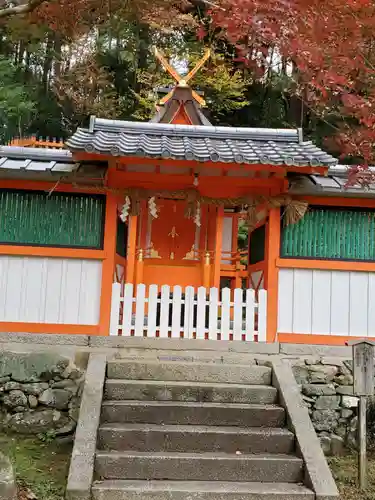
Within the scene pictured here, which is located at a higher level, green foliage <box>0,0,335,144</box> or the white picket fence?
green foliage <box>0,0,335,144</box>

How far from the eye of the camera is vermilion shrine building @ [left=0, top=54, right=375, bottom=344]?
272 inches

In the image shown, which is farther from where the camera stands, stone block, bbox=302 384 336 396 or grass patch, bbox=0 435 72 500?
stone block, bbox=302 384 336 396

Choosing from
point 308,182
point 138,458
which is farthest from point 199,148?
point 138,458

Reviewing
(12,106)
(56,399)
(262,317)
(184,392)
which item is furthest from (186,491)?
(12,106)

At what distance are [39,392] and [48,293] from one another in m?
1.40

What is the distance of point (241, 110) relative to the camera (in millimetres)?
20453

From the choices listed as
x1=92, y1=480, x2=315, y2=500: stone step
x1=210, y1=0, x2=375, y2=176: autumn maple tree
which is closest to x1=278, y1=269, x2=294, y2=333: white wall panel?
x1=210, y1=0, x2=375, y2=176: autumn maple tree

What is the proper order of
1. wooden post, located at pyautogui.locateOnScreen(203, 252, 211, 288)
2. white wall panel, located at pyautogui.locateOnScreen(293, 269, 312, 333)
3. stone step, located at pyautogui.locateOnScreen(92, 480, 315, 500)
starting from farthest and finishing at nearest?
wooden post, located at pyautogui.locateOnScreen(203, 252, 211, 288)
white wall panel, located at pyautogui.locateOnScreen(293, 269, 312, 333)
stone step, located at pyautogui.locateOnScreen(92, 480, 315, 500)

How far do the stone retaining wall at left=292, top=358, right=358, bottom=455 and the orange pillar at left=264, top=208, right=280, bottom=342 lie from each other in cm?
65

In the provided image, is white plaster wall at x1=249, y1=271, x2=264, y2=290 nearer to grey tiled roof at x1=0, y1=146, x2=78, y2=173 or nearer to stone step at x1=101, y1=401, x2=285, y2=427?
stone step at x1=101, y1=401, x2=285, y2=427

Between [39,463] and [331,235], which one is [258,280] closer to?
[331,235]

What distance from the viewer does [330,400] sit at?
6.30m

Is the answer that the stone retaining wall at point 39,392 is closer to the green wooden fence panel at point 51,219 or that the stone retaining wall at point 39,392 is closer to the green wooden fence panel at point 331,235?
the green wooden fence panel at point 51,219

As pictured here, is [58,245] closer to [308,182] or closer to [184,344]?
[184,344]
